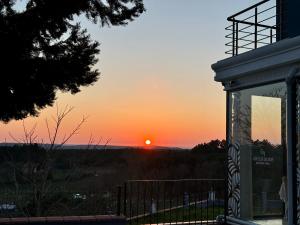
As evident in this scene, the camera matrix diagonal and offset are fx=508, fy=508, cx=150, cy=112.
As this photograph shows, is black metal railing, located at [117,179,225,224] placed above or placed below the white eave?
below

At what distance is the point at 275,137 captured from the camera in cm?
927

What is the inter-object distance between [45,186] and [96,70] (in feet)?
13.8

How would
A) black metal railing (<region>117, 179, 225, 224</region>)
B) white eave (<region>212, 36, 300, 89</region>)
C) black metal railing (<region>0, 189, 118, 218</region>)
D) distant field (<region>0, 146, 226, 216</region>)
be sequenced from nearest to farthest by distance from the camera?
white eave (<region>212, 36, 300, 89</region>)
black metal railing (<region>117, 179, 225, 224</region>)
black metal railing (<region>0, 189, 118, 218</region>)
distant field (<region>0, 146, 226, 216</region>)

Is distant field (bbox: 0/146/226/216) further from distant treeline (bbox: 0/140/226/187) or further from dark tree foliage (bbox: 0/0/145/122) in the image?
dark tree foliage (bbox: 0/0/145/122)

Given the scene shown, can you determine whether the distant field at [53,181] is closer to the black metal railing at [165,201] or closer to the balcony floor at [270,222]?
the black metal railing at [165,201]

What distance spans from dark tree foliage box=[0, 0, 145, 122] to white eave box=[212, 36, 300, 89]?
6.78 ft

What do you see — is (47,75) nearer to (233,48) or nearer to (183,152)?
(233,48)

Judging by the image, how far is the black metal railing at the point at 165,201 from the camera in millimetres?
10127

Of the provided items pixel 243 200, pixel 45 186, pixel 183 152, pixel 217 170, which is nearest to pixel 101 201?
pixel 45 186

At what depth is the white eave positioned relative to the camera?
26.1 feet

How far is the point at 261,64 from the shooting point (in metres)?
8.68

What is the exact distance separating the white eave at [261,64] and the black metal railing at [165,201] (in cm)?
230

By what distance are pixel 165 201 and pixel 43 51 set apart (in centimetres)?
671

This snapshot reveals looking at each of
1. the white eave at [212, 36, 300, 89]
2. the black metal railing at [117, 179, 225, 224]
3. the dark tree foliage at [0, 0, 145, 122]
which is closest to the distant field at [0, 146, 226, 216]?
the black metal railing at [117, 179, 225, 224]
